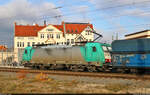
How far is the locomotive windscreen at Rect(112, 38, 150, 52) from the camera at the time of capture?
1784cm

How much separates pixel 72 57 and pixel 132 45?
8.23 meters

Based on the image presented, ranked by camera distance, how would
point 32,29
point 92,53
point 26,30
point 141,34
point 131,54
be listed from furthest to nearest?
point 32,29, point 26,30, point 141,34, point 92,53, point 131,54

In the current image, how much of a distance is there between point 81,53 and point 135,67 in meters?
7.30

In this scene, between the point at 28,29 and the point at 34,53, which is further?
the point at 28,29

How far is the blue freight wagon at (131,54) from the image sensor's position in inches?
700

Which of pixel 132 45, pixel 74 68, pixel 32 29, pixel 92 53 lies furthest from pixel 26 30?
pixel 132 45

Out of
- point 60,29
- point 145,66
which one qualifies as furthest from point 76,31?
point 145,66

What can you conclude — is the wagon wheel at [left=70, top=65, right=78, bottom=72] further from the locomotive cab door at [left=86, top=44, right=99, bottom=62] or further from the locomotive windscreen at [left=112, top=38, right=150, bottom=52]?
the locomotive windscreen at [left=112, top=38, right=150, bottom=52]

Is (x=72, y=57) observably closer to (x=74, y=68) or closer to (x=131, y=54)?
(x=74, y=68)

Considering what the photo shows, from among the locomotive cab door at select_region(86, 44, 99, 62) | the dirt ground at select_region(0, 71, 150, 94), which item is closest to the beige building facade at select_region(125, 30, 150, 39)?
the locomotive cab door at select_region(86, 44, 99, 62)

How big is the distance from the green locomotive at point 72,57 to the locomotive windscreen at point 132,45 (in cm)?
267

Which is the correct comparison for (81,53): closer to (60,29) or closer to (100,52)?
(100,52)

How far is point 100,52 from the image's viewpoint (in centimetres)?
2219

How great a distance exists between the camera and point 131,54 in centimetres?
1866
